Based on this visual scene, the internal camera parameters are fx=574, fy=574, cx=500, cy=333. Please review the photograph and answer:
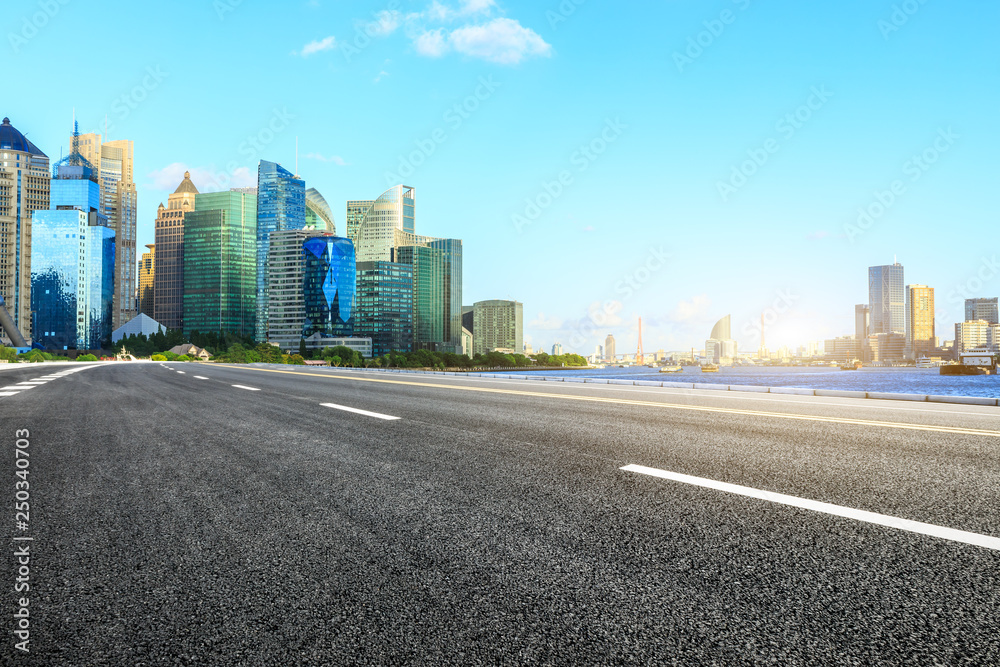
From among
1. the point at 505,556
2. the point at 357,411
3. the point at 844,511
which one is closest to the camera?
the point at 505,556

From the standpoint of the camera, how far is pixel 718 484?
3891 millimetres

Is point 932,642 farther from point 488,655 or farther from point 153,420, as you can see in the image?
point 153,420

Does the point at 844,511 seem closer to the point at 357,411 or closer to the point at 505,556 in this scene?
the point at 505,556

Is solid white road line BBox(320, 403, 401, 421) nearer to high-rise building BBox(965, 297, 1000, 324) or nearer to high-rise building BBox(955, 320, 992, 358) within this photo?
high-rise building BBox(955, 320, 992, 358)

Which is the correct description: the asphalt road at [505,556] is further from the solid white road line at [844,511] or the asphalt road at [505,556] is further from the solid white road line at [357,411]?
the solid white road line at [357,411]

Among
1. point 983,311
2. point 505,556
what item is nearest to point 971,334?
point 983,311

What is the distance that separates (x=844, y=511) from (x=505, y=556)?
201 cm

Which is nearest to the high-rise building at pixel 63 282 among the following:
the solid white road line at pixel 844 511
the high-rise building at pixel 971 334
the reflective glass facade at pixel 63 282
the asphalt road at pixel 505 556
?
the reflective glass facade at pixel 63 282

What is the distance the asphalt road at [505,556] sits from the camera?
5.97 ft

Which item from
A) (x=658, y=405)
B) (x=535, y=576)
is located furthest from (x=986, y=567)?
(x=658, y=405)

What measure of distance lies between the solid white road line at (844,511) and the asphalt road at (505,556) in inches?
2.6

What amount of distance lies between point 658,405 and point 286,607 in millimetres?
8708

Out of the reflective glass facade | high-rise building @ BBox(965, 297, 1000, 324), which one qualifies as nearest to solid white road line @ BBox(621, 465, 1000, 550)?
the reflective glass facade

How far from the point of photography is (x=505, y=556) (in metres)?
2.55
